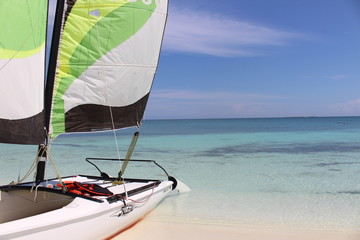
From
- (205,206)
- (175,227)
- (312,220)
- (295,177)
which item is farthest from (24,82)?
(295,177)

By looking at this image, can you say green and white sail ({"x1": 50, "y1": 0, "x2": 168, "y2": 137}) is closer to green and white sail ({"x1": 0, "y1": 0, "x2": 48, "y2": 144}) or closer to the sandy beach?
green and white sail ({"x1": 0, "y1": 0, "x2": 48, "y2": 144})

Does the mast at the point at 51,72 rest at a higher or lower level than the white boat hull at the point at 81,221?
higher

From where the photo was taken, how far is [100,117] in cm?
611

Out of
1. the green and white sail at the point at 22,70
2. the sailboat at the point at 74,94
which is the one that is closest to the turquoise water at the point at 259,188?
the sailboat at the point at 74,94

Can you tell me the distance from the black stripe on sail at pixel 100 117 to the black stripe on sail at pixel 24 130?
0.89 m

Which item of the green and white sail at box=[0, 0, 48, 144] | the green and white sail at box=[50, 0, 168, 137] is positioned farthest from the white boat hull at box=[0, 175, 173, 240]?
the green and white sail at box=[50, 0, 168, 137]

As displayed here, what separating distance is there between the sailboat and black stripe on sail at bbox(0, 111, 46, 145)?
12 millimetres

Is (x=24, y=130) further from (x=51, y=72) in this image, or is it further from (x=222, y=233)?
(x=222, y=233)

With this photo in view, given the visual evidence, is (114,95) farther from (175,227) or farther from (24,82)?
(175,227)

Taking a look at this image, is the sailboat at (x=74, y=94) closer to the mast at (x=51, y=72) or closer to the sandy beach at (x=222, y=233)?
the mast at (x=51, y=72)

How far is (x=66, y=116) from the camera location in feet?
18.5

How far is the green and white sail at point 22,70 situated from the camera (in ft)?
14.0

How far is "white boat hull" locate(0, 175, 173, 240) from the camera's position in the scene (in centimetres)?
358

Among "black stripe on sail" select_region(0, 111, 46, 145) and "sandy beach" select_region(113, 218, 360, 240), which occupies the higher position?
"black stripe on sail" select_region(0, 111, 46, 145)
